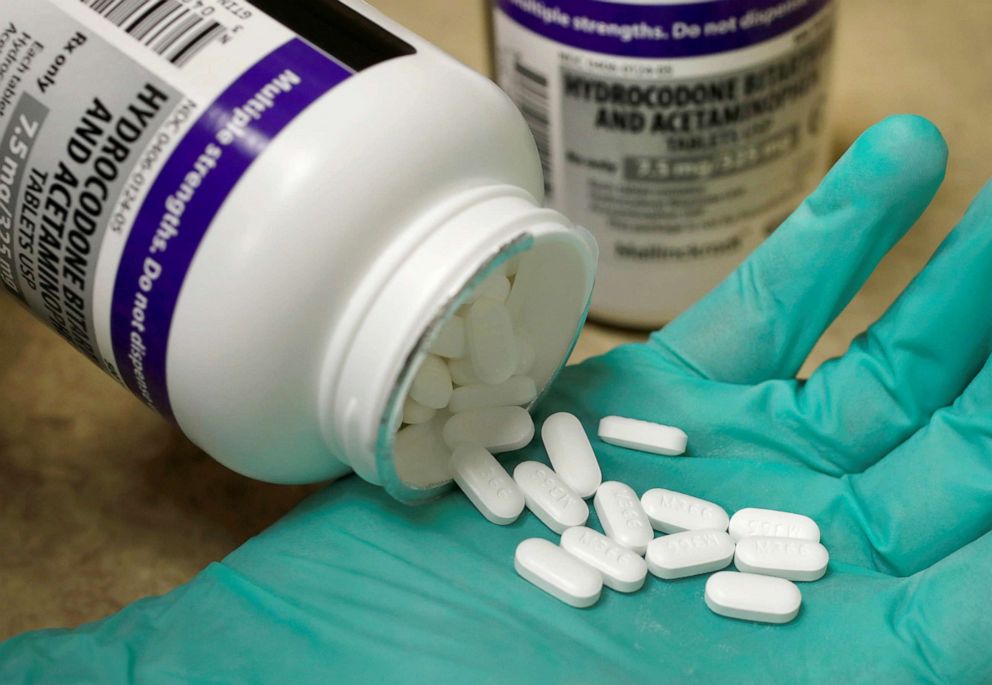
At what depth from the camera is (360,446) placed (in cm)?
71

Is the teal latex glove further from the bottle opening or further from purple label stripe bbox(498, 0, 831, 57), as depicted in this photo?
purple label stripe bbox(498, 0, 831, 57)

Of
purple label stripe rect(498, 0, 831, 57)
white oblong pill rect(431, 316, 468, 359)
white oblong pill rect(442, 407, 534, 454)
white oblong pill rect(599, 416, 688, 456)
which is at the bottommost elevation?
white oblong pill rect(599, 416, 688, 456)

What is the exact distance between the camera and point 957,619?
0.68 m

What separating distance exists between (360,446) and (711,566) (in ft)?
0.80

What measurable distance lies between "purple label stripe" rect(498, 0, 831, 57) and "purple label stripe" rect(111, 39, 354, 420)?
0.31 m

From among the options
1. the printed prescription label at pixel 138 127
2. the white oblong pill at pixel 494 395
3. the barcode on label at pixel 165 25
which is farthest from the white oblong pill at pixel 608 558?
the barcode on label at pixel 165 25

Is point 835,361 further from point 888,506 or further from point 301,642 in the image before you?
point 301,642

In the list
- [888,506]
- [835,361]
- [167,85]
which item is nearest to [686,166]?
[835,361]

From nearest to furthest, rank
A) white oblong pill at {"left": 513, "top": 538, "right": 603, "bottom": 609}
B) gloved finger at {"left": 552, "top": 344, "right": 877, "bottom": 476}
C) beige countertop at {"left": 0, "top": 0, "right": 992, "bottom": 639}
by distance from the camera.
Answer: white oblong pill at {"left": 513, "top": 538, "right": 603, "bottom": 609}, gloved finger at {"left": 552, "top": 344, "right": 877, "bottom": 476}, beige countertop at {"left": 0, "top": 0, "right": 992, "bottom": 639}

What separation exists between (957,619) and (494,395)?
1.06ft

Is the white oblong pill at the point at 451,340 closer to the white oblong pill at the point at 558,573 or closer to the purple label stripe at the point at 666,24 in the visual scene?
the white oblong pill at the point at 558,573

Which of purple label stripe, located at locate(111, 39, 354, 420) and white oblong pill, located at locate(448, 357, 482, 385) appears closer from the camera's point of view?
purple label stripe, located at locate(111, 39, 354, 420)

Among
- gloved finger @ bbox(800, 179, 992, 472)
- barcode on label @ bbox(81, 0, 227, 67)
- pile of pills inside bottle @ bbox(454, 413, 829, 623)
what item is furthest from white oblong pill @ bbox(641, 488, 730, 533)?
barcode on label @ bbox(81, 0, 227, 67)

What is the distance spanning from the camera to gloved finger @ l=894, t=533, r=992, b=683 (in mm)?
675
